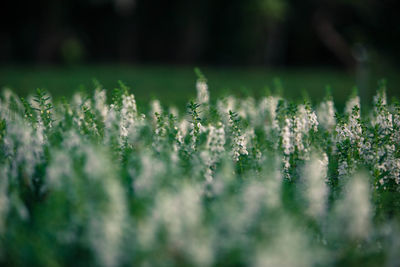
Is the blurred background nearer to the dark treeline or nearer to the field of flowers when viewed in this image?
the dark treeline

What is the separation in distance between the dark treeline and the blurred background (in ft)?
0.24

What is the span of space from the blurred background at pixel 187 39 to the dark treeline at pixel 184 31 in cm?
7

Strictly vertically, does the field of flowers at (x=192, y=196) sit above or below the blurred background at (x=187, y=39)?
below

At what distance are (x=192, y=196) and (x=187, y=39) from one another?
99.0 ft

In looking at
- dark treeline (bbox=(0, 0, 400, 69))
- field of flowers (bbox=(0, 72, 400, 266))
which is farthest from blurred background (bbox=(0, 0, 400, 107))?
field of flowers (bbox=(0, 72, 400, 266))

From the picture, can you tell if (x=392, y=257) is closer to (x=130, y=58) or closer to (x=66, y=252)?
(x=66, y=252)

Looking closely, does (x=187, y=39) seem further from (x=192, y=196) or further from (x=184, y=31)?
(x=192, y=196)

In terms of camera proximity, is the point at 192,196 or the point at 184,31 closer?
the point at 192,196

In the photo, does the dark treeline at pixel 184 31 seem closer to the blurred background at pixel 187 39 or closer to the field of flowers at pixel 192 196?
the blurred background at pixel 187 39

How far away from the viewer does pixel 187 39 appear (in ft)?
104

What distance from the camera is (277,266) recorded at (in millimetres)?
2307

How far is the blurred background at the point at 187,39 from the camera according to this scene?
78.0 feet

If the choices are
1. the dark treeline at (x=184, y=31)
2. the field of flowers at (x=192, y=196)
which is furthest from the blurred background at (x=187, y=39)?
the field of flowers at (x=192, y=196)

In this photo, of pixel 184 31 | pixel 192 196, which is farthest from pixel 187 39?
pixel 192 196
